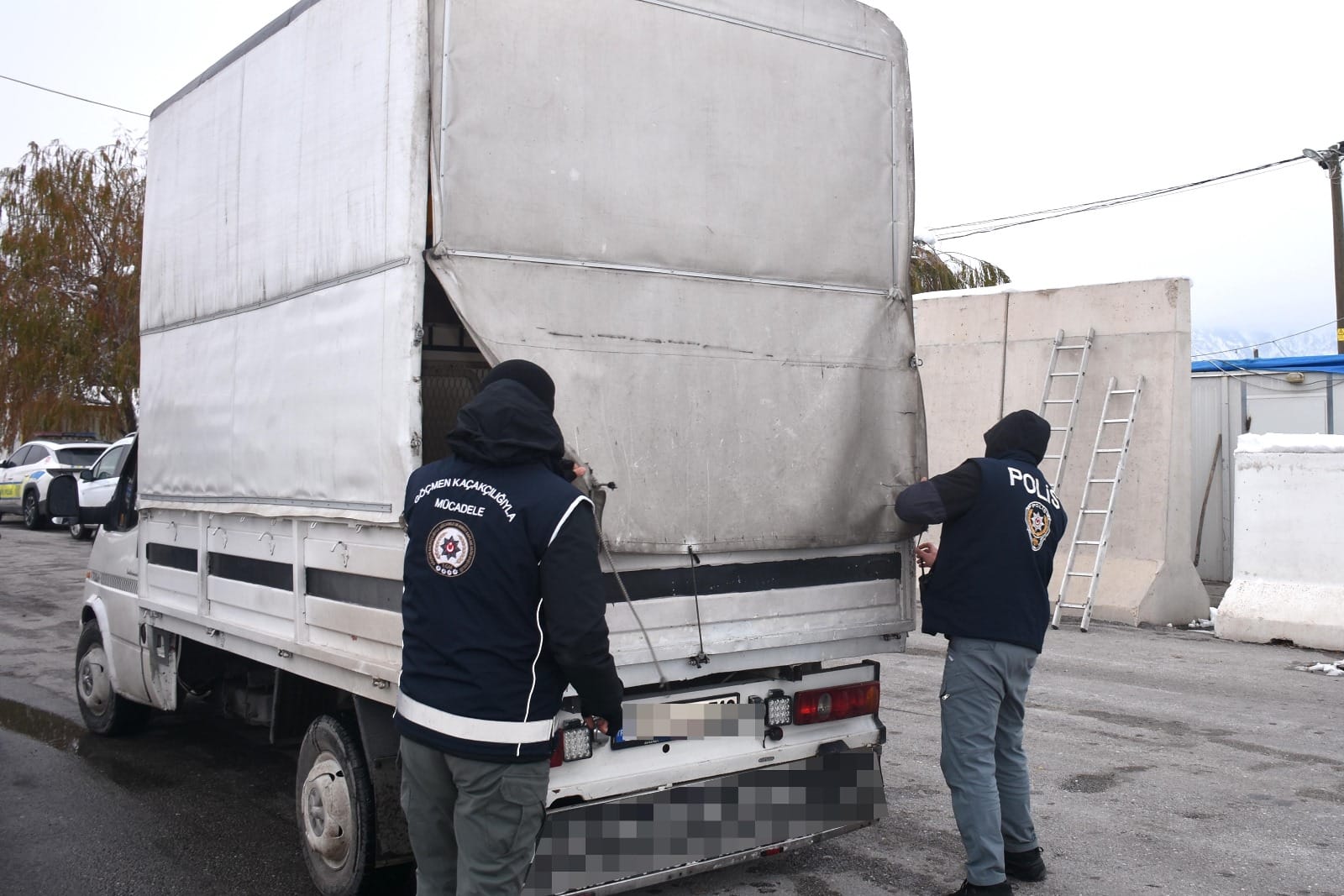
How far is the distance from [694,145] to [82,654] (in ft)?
16.5

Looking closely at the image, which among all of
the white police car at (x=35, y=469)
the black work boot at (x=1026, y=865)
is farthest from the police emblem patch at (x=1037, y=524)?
the white police car at (x=35, y=469)

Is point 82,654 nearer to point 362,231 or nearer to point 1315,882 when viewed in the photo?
point 362,231

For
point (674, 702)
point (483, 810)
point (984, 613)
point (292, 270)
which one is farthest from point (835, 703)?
point (292, 270)

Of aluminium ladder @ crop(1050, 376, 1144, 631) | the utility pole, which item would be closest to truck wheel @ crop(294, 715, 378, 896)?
aluminium ladder @ crop(1050, 376, 1144, 631)

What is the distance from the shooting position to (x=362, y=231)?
4035mm

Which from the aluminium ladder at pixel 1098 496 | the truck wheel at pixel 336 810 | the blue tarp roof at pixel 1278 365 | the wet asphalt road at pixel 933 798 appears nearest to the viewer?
the truck wheel at pixel 336 810

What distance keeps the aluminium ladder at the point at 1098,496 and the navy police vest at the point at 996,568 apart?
22.9ft

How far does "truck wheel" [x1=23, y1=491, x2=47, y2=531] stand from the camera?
2227 centimetres

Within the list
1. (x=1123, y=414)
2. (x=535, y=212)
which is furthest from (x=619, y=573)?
(x=1123, y=414)

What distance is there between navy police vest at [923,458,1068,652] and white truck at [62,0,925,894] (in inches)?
11.0

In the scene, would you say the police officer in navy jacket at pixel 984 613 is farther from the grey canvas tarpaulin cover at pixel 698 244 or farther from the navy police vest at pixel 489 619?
the navy police vest at pixel 489 619

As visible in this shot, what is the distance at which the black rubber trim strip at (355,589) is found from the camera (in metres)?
3.83

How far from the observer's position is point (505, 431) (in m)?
3.18

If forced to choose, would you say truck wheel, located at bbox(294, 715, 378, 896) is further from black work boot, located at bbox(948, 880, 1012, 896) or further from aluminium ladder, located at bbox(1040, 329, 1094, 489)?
aluminium ladder, located at bbox(1040, 329, 1094, 489)
